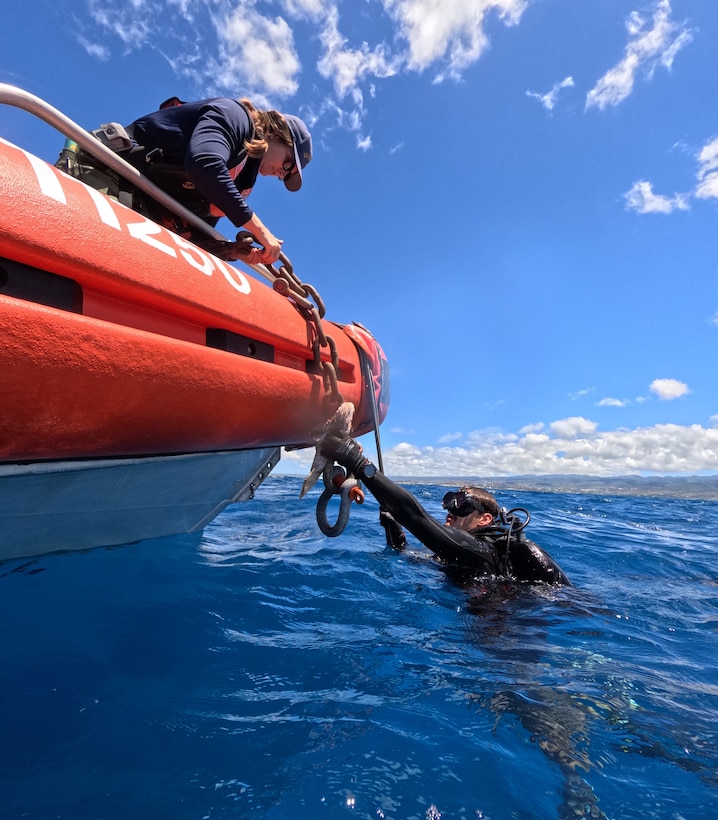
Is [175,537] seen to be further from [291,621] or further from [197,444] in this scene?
[197,444]

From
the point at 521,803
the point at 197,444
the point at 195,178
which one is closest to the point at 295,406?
the point at 197,444

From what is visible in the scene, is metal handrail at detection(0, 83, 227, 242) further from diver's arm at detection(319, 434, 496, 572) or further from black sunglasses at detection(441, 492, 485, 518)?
black sunglasses at detection(441, 492, 485, 518)

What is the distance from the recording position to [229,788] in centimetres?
126

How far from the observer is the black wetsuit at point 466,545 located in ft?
9.60

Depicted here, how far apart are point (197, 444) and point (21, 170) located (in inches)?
42.6

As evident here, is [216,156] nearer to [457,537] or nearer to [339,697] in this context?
[339,697]

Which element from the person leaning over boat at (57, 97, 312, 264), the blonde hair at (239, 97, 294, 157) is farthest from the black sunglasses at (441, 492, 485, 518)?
the blonde hair at (239, 97, 294, 157)

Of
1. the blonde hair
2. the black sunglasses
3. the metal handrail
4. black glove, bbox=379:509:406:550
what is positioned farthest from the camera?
black glove, bbox=379:509:406:550

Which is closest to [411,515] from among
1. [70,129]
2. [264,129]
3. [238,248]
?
[238,248]

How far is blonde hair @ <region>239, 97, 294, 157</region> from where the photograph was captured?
2.41 meters

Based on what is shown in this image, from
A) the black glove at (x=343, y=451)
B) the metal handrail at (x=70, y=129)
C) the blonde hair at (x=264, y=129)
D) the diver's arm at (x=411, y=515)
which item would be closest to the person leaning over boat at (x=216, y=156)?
the blonde hair at (x=264, y=129)

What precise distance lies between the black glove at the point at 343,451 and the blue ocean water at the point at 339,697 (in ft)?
2.94

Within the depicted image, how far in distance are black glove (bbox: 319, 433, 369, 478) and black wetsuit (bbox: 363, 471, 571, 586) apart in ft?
0.54

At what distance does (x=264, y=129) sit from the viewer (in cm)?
252
